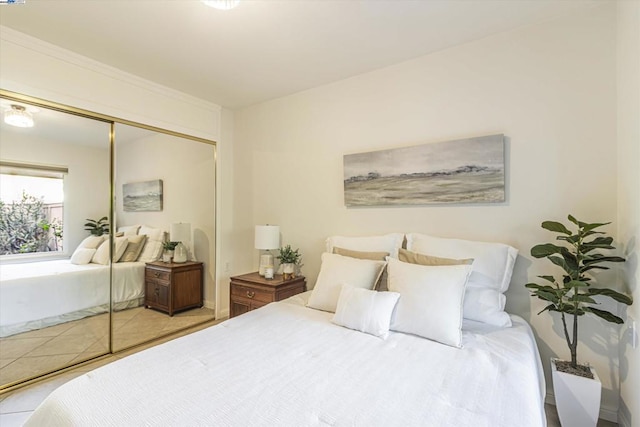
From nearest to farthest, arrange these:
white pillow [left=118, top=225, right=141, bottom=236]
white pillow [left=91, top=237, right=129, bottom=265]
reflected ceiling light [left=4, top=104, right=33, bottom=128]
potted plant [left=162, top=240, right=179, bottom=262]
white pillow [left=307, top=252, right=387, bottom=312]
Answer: white pillow [left=307, top=252, right=387, bottom=312], reflected ceiling light [left=4, top=104, right=33, bottom=128], white pillow [left=91, top=237, right=129, bottom=265], white pillow [left=118, top=225, right=141, bottom=236], potted plant [left=162, top=240, right=179, bottom=262]

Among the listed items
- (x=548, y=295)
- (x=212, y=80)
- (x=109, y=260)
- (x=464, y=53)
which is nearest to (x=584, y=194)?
(x=548, y=295)

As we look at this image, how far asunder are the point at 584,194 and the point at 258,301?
106 inches

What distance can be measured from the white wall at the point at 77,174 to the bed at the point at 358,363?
1.80 metres

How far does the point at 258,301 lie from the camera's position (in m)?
2.92

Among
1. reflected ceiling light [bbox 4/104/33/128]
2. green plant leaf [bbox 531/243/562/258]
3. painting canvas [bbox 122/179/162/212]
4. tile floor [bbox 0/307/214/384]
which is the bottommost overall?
tile floor [bbox 0/307/214/384]

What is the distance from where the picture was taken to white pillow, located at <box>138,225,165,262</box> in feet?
10.3

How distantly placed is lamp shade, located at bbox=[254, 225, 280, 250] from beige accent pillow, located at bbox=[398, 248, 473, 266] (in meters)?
1.41

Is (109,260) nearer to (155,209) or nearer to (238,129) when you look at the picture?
(155,209)

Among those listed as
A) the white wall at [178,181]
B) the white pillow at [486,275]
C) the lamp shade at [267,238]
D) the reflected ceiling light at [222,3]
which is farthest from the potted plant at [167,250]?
the white pillow at [486,275]

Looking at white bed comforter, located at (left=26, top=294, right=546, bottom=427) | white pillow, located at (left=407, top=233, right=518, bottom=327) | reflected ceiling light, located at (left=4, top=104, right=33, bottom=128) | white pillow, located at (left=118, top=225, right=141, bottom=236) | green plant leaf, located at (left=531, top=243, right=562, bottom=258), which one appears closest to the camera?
white bed comforter, located at (left=26, top=294, right=546, bottom=427)

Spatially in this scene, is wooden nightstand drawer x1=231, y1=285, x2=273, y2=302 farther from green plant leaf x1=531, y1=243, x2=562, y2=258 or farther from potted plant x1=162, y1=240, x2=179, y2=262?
green plant leaf x1=531, y1=243, x2=562, y2=258

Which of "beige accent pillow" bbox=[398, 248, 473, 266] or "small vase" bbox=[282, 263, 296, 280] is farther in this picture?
"small vase" bbox=[282, 263, 296, 280]

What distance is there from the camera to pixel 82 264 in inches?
106

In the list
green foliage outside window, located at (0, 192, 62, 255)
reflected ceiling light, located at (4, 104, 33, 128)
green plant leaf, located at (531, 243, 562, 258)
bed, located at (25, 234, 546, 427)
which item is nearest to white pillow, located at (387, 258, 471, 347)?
bed, located at (25, 234, 546, 427)
